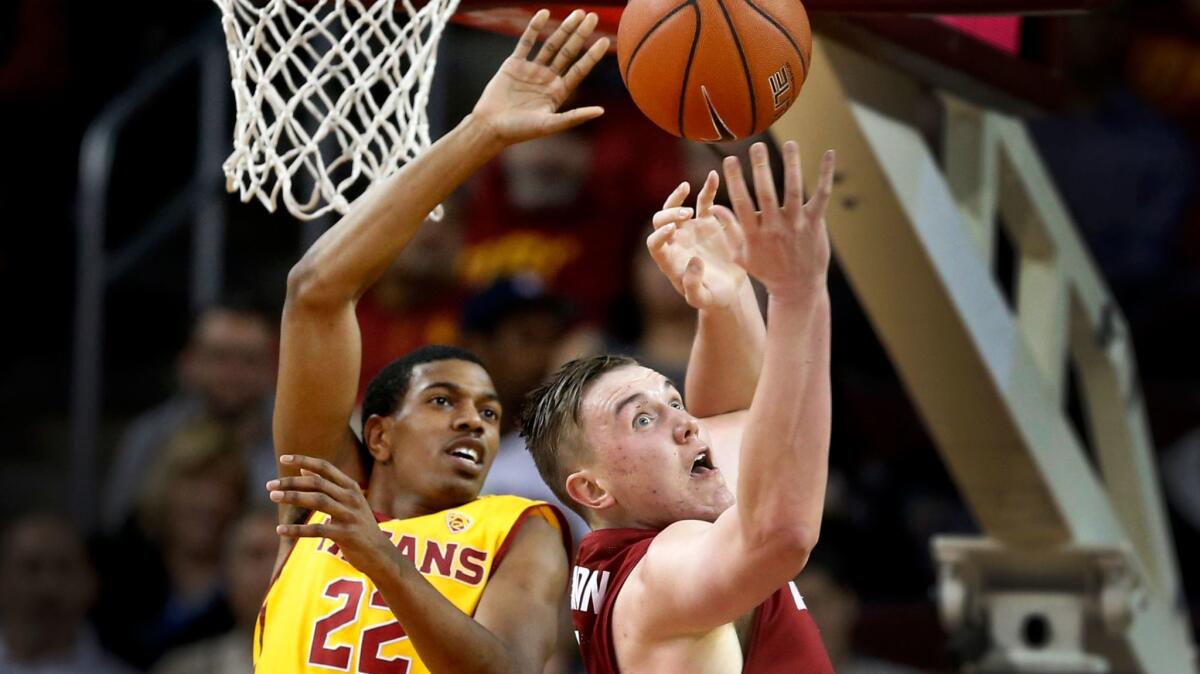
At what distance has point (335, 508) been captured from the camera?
297 cm

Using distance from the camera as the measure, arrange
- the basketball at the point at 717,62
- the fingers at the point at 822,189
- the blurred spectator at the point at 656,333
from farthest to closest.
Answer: the blurred spectator at the point at 656,333 → the basketball at the point at 717,62 → the fingers at the point at 822,189

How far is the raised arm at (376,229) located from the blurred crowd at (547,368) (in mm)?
2082

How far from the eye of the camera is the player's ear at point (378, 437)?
371 centimetres

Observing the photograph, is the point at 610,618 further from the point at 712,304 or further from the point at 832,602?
the point at 832,602

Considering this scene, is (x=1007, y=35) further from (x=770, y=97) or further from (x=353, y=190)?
(x=353, y=190)

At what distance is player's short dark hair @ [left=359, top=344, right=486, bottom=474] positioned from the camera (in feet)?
12.2

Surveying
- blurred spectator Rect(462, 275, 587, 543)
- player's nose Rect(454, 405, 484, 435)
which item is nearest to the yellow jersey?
player's nose Rect(454, 405, 484, 435)

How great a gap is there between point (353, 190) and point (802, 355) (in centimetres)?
513

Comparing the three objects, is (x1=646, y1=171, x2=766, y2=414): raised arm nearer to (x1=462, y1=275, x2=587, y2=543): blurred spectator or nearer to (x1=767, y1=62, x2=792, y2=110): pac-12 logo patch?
(x1=767, y1=62, x2=792, y2=110): pac-12 logo patch

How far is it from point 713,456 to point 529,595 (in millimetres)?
439

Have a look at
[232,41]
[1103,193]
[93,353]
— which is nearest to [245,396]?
[93,353]

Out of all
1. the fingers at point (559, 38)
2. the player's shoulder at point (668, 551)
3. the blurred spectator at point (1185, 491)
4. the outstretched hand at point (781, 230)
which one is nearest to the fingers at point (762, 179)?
the outstretched hand at point (781, 230)

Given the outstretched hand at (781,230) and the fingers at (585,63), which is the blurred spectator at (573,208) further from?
the outstretched hand at (781,230)

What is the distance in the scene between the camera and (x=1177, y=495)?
24.1ft
